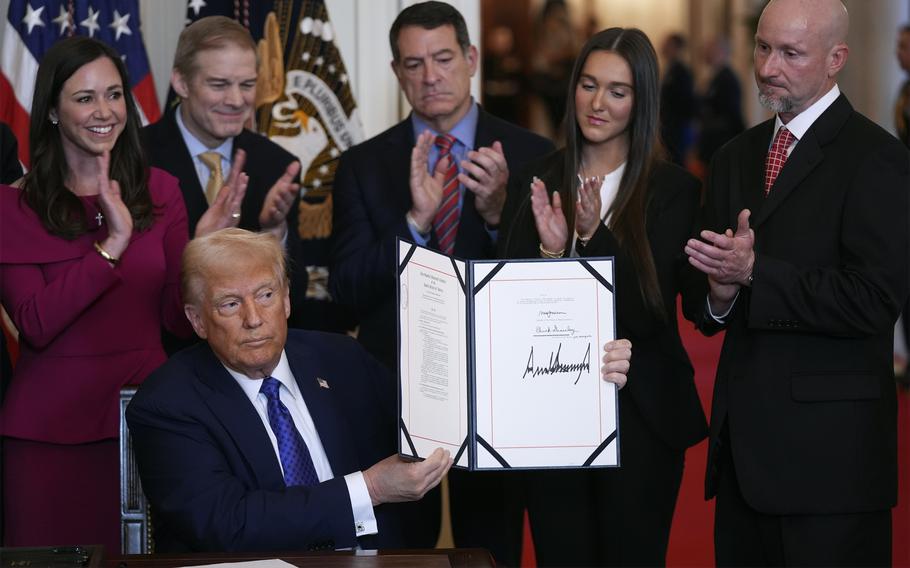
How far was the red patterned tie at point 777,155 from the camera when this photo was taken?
9.64ft

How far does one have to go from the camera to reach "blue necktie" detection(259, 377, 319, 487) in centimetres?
269

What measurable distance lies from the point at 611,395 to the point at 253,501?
83cm

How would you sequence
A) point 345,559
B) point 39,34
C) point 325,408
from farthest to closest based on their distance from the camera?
1. point 39,34
2. point 325,408
3. point 345,559

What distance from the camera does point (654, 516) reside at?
3.15 meters

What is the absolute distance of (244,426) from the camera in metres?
2.65

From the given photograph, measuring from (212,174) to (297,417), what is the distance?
140 cm

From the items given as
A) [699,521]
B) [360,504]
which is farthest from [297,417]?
[699,521]

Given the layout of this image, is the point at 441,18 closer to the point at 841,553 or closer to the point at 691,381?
the point at 691,381

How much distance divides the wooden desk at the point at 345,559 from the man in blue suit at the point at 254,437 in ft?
0.74

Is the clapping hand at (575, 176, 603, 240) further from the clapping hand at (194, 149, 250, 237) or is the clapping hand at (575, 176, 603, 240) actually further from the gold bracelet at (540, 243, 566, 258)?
the clapping hand at (194, 149, 250, 237)

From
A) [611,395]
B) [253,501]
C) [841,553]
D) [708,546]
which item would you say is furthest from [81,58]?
[708,546]

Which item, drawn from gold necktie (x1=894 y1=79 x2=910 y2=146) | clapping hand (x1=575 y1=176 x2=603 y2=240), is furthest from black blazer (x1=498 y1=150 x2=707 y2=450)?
gold necktie (x1=894 y1=79 x2=910 y2=146)

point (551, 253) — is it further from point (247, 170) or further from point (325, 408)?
point (247, 170)

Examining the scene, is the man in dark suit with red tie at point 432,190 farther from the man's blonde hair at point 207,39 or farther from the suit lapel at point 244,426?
the suit lapel at point 244,426
